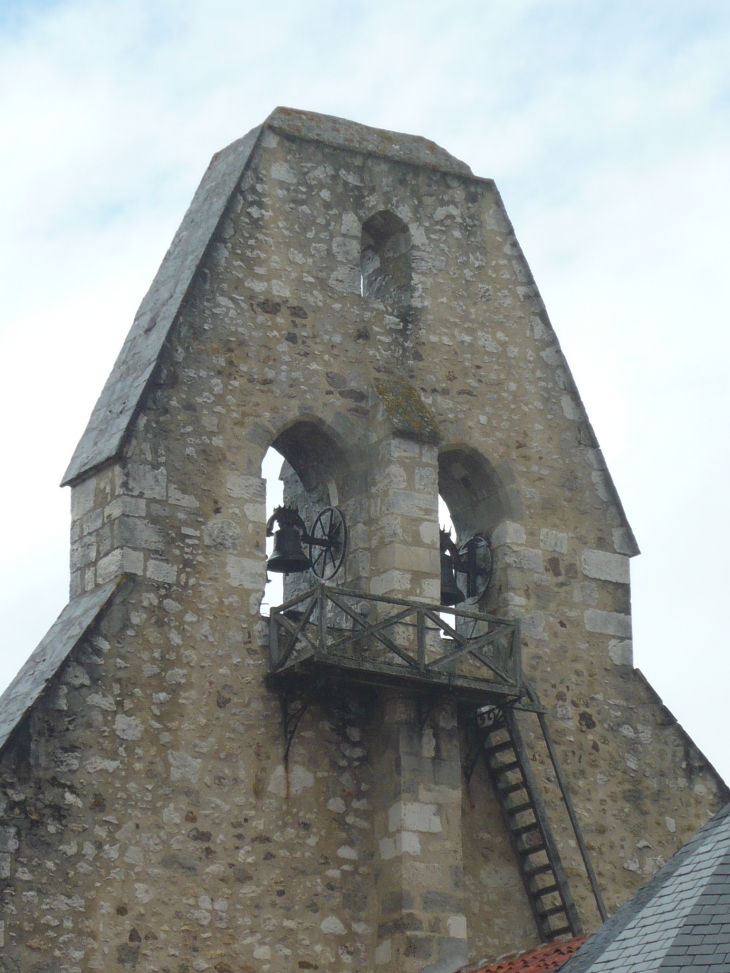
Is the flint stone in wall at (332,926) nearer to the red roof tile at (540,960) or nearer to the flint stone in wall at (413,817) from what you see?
the flint stone in wall at (413,817)

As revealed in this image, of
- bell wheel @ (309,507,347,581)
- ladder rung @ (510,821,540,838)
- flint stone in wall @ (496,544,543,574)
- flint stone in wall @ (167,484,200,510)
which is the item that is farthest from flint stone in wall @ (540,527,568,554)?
flint stone in wall @ (167,484,200,510)

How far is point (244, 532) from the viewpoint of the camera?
16.6m

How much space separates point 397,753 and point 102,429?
334cm

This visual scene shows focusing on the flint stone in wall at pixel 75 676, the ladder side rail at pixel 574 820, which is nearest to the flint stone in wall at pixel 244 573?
the flint stone in wall at pixel 75 676

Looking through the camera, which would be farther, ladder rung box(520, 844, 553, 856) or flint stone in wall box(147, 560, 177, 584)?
ladder rung box(520, 844, 553, 856)

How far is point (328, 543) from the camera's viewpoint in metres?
17.8

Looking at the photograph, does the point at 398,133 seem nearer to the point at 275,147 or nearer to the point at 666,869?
the point at 275,147

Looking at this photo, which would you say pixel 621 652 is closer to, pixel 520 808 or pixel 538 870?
pixel 520 808

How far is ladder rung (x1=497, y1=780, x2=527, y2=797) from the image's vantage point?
17094 millimetres

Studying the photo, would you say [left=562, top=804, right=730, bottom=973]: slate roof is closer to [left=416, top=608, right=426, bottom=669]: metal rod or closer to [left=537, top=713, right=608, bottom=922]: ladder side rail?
[left=537, top=713, right=608, bottom=922]: ladder side rail

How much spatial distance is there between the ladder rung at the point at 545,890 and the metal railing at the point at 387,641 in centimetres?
151

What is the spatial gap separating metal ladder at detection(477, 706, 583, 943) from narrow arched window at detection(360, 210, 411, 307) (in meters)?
3.65

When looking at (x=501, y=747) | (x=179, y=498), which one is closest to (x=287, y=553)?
(x=179, y=498)

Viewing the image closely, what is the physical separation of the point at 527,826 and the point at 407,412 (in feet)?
11.1
